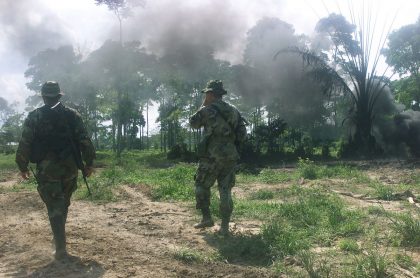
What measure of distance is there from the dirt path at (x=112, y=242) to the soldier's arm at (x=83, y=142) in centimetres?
85

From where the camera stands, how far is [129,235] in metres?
4.99

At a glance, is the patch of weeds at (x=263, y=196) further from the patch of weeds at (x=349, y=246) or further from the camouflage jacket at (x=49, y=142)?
the camouflage jacket at (x=49, y=142)

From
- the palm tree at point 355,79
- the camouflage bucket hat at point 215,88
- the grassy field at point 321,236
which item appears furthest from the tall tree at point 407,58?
the camouflage bucket hat at point 215,88

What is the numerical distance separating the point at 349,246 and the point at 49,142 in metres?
2.78

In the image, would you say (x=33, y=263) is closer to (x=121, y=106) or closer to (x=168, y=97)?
(x=121, y=106)

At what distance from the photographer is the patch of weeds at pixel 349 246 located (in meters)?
3.97

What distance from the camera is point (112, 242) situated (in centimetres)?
461

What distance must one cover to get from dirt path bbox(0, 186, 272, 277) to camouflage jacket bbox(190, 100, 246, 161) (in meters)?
0.87

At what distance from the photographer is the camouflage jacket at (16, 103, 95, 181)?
13.6ft

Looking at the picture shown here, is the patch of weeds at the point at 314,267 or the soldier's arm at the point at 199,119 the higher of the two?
the soldier's arm at the point at 199,119

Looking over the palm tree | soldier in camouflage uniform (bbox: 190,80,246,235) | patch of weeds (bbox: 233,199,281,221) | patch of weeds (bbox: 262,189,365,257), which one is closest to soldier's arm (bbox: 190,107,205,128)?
soldier in camouflage uniform (bbox: 190,80,246,235)

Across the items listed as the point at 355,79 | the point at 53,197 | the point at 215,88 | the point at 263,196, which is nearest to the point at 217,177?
the point at 215,88

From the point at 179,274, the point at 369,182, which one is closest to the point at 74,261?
the point at 179,274

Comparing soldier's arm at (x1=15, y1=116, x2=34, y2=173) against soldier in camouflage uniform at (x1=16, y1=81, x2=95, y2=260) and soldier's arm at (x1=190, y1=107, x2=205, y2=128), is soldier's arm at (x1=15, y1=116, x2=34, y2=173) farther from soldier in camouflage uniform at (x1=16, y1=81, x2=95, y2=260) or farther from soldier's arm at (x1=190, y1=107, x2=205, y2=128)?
soldier's arm at (x1=190, y1=107, x2=205, y2=128)
